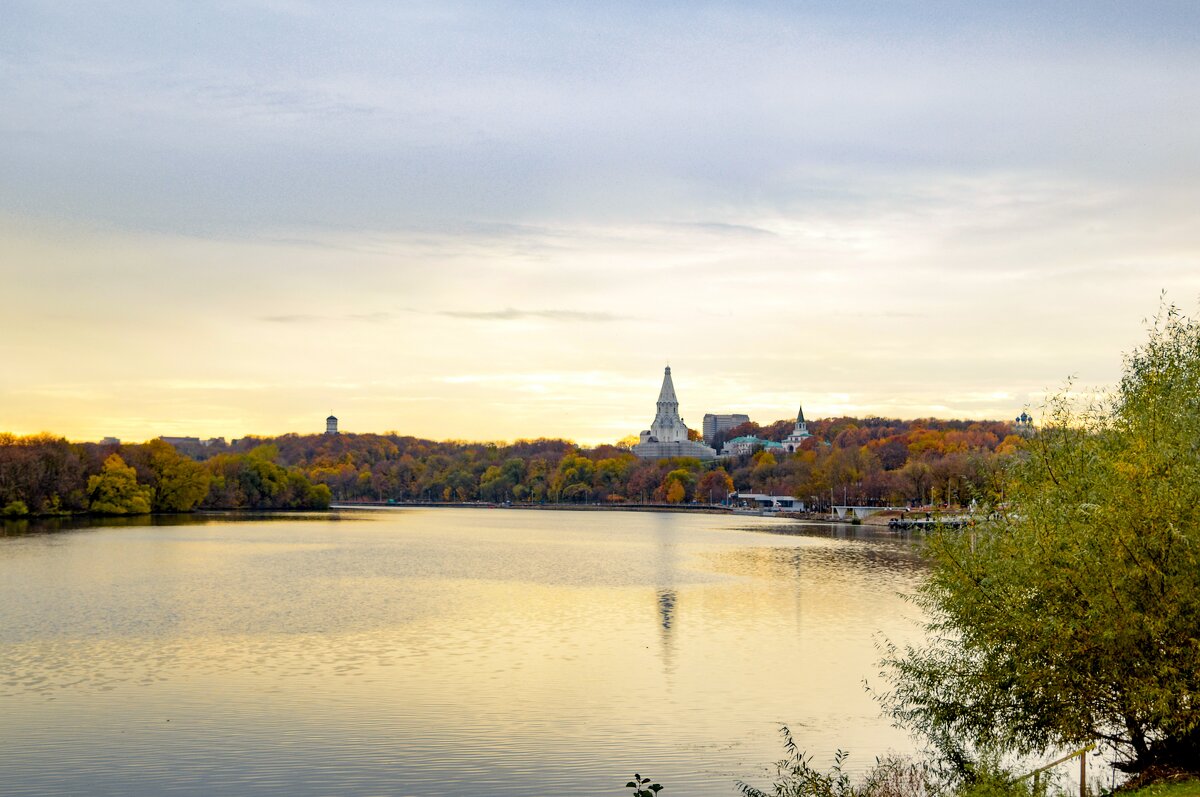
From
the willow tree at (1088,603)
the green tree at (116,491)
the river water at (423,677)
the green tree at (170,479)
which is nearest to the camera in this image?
the willow tree at (1088,603)

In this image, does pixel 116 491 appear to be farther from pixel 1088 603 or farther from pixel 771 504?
pixel 1088 603

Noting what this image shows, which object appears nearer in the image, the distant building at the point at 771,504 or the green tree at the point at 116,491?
the green tree at the point at 116,491

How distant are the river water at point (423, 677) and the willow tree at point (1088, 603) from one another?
3699 millimetres

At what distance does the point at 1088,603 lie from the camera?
1688 centimetres

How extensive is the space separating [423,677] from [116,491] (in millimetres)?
102126

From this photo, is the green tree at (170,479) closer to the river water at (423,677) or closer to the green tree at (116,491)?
the green tree at (116,491)

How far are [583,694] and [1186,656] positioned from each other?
13.9 m

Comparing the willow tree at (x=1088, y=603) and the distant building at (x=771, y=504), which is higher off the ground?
the willow tree at (x=1088, y=603)

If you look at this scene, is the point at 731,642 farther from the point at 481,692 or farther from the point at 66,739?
the point at 66,739

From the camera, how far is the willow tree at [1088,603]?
1623cm

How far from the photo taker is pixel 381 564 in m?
63.5

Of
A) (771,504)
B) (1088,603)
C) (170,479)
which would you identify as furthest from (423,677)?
(771,504)

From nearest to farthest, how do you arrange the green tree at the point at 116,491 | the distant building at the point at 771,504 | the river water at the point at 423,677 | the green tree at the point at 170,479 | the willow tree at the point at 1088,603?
the willow tree at the point at 1088,603 → the river water at the point at 423,677 → the green tree at the point at 116,491 → the green tree at the point at 170,479 → the distant building at the point at 771,504

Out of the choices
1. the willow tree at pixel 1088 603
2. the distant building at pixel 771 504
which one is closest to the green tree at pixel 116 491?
the distant building at pixel 771 504
